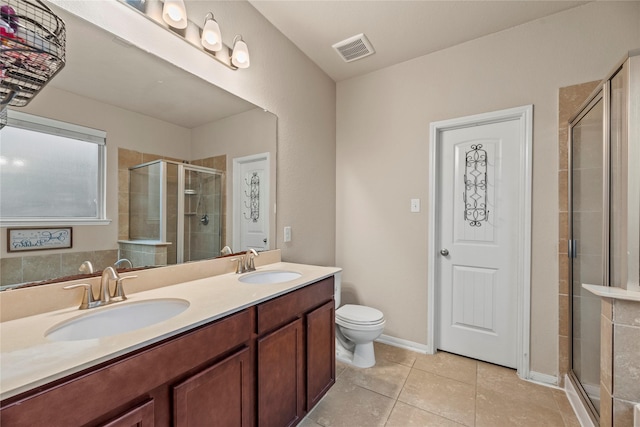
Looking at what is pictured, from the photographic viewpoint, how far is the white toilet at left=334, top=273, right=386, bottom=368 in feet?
6.86

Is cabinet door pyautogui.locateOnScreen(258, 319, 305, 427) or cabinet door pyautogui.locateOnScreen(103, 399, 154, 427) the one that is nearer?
cabinet door pyautogui.locateOnScreen(103, 399, 154, 427)

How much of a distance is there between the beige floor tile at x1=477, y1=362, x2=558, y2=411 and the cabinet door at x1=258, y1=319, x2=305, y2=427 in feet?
4.37

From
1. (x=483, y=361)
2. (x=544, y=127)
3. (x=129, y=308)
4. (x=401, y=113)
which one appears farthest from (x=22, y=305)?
(x=544, y=127)

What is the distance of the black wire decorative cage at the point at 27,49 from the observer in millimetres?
881

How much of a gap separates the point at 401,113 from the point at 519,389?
2298mm

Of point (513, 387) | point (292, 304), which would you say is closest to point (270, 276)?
point (292, 304)

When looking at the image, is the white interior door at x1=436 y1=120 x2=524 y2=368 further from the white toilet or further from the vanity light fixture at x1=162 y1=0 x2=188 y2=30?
the vanity light fixture at x1=162 y1=0 x2=188 y2=30

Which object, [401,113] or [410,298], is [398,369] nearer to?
[410,298]

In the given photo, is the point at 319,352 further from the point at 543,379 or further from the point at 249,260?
the point at 543,379

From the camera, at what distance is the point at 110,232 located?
120 centimetres

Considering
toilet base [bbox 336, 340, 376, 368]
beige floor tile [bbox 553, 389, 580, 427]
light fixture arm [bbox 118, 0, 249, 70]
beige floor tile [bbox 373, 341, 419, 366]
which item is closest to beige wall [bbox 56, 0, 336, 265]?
light fixture arm [bbox 118, 0, 249, 70]

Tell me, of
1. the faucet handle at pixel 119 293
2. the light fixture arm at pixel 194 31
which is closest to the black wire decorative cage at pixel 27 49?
the light fixture arm at pixel 194 31

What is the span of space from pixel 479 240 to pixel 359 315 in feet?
3.78

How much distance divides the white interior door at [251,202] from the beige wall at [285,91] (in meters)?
0.16
